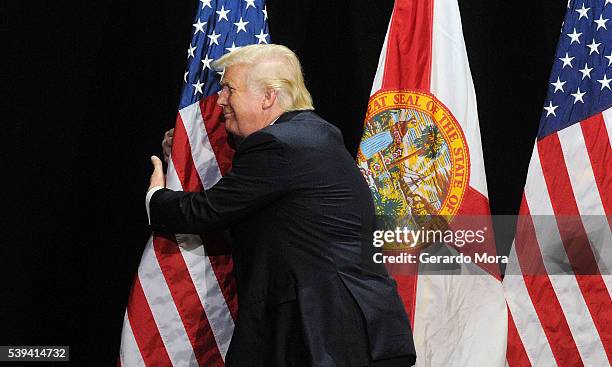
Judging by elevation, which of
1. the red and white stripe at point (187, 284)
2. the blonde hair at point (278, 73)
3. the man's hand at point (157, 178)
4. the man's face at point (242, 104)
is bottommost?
the red and white stripe at point (187, 284)

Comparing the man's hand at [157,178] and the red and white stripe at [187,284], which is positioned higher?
the man's hand at [157,178]

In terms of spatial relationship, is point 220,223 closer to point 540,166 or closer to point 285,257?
point 285,257

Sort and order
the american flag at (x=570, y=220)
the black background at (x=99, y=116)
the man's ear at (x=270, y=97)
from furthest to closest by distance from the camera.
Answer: the black background at (x=99, y=116)
the american flag at (x=570, y=220)
the man's ear at (x=270, y=97)

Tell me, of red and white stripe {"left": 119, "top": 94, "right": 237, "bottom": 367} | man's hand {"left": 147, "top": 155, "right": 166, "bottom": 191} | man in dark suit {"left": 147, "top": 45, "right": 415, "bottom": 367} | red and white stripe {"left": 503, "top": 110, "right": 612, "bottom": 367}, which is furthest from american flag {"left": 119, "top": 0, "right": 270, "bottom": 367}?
red and white stripe {"left": 503, "top": 110, "right": 612, "bottom": 367}

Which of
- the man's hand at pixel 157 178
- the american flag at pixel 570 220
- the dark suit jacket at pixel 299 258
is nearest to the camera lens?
the dark suit jacket at pixel 299 258

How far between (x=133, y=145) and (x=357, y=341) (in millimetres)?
1500

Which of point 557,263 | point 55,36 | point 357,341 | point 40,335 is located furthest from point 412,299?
point 55,36

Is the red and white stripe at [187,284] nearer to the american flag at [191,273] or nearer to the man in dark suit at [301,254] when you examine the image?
the american flag at [191,273]

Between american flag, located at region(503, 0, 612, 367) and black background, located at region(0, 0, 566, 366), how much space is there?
48 centimetres

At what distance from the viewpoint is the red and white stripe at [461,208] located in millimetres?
2773

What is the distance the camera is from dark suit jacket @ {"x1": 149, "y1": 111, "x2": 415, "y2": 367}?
190cm

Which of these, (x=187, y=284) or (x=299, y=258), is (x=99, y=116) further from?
(x=299, y=258)

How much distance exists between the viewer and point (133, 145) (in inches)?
122

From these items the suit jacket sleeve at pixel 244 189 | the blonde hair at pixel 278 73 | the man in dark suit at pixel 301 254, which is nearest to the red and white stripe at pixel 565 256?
the man in dark suit at pixel 301 254
